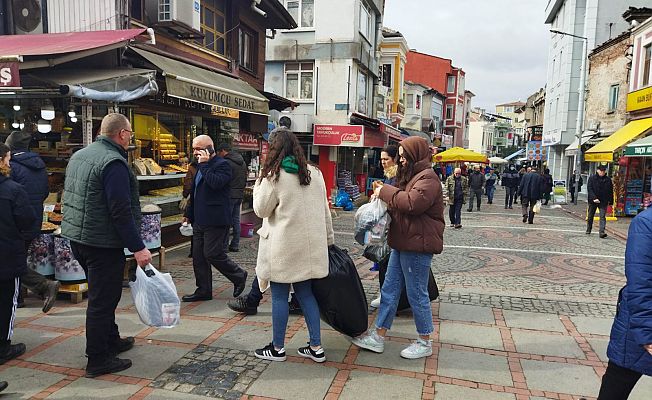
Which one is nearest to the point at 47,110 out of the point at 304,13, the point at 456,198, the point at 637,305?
the point at 637,305

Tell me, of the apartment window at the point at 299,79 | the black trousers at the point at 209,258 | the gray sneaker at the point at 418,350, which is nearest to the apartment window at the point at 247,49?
the apartment window at the point at 299,79

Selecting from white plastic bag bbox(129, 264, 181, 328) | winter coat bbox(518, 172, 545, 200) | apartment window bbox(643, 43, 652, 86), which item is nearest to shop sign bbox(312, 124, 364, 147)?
winter coat bbox(518, 172, 545, 200)

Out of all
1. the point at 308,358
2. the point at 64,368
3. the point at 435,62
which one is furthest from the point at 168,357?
the point at 435,62

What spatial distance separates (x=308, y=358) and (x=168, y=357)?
3.84ft

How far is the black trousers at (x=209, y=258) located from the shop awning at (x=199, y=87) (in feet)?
8.28

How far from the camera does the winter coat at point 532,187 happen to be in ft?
44.1

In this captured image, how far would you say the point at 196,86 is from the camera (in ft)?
23.7

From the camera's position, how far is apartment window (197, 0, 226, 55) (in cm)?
995

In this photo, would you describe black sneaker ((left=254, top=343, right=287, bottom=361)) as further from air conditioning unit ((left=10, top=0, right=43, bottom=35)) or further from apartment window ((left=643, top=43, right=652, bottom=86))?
apartment window ((left=643, top=43, right=652, bottom=86))

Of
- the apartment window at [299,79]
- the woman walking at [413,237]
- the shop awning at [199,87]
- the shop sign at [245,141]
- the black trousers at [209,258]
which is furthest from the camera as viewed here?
the apartment window at [299,79]

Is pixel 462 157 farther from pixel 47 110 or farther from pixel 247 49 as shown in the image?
pixel 47 110

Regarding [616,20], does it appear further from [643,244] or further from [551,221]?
[643,244]

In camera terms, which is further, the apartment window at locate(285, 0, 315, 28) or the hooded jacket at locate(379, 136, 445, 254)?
the apartment window at locate(285, 0, 315, 28)

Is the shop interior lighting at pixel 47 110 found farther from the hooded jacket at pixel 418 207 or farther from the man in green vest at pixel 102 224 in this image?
the hooded jacket at pixel 418 207
